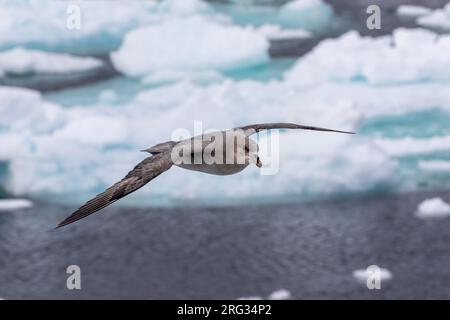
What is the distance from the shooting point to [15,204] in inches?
524

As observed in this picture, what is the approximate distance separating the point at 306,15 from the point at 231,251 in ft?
17.4

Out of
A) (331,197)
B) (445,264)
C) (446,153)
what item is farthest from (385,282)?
(446,153)

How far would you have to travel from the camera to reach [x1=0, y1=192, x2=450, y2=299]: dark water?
13539 millimetres

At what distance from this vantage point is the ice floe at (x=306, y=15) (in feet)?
47.6

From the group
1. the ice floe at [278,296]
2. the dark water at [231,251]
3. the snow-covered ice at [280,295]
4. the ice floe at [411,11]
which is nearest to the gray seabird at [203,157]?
the dark water at [231,251]

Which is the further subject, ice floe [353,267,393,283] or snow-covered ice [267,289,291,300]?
ice floe [353,267,393,283]

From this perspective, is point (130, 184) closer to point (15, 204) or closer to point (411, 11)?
point (15, 204)

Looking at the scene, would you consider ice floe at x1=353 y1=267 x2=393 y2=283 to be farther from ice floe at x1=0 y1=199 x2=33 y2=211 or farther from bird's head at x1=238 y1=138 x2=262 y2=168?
bird's head at x1=238 y1=138 x2=262 y2=168

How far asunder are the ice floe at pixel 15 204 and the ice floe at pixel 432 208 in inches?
314

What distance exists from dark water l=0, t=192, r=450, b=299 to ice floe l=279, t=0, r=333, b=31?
3.86 meters

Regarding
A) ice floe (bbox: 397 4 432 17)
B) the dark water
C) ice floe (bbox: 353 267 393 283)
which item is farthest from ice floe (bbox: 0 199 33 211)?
ice floe (bbox: 397 4 432 17)

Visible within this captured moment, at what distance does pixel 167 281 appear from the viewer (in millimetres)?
13672
